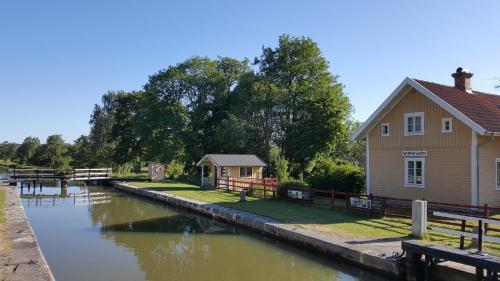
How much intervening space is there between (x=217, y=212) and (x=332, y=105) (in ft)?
70.7

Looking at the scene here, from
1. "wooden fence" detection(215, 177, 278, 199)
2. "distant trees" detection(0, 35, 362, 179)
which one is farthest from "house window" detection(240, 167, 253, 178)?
"distant trees" detection(0, 35, 362, 179)

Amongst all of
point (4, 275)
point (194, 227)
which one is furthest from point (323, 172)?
point (4, 275)

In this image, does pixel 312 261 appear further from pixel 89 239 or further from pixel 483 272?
pixel 89 239

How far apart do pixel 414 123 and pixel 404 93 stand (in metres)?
1.47

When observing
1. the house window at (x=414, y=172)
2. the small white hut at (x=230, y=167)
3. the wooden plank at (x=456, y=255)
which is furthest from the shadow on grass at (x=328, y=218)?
the small white hut at (x=230, y=167)

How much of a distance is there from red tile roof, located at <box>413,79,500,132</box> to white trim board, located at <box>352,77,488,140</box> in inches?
16.3

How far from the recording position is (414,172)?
62.6ft

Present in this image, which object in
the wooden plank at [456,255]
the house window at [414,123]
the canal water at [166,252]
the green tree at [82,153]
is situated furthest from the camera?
the green tree at [82,153]

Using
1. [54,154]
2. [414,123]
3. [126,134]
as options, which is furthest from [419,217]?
[54,154]

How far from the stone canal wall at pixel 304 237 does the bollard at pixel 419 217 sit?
2.05 metres

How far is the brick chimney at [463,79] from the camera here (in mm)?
20719

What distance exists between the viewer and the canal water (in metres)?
11.1

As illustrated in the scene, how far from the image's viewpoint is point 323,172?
25.7 metres

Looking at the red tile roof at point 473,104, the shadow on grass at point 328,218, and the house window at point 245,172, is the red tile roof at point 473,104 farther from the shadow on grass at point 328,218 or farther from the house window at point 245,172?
the house window at point 245,172
